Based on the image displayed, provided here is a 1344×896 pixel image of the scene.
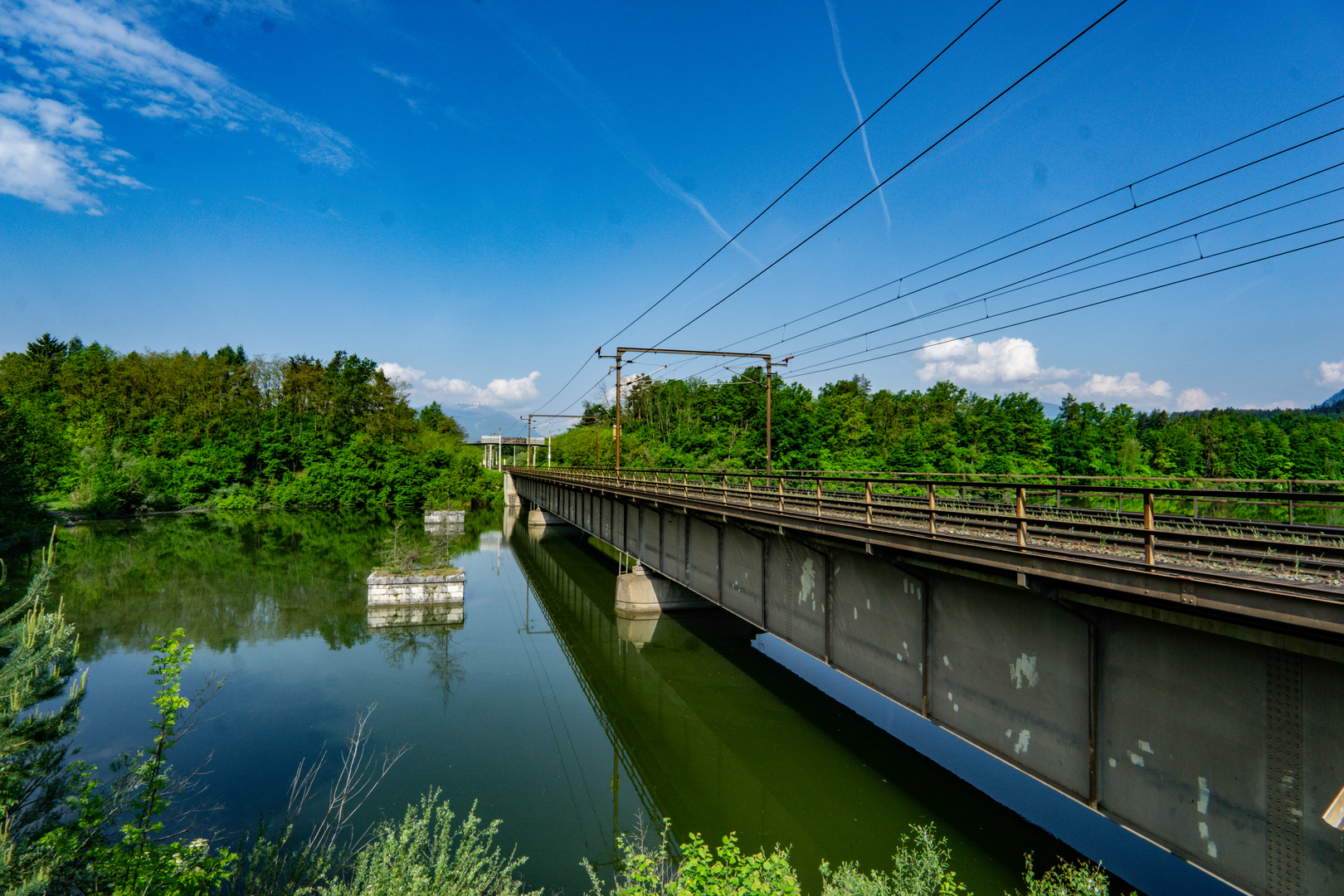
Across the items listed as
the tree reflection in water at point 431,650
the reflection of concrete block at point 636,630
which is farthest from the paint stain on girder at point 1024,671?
the reflection of concrete block at point 636,630

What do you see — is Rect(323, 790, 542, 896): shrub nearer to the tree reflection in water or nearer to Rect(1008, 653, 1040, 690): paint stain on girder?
Rect(1008, 653, 1040, 690): paint stain on girder

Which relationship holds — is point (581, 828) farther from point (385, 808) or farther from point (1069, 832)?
point (1069, 832)

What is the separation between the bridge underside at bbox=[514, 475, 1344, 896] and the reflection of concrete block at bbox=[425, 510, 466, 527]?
57642 millimetres

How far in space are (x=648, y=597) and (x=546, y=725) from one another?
1091 cm

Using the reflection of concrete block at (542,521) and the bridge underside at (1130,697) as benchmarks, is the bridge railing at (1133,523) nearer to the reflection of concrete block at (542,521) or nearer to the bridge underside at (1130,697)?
the bridge underside at (1130,697)

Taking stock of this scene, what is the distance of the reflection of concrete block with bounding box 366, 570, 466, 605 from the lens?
27.3 m

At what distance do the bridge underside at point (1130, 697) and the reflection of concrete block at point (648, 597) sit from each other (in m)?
15.5

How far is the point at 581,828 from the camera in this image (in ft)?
40.2

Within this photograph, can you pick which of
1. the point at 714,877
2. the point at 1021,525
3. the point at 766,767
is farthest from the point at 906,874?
the point at 1021,525

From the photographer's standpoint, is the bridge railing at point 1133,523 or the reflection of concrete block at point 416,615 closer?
the bridge railing at point 1133,523

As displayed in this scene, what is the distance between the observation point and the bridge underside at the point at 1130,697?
5707 millimetres

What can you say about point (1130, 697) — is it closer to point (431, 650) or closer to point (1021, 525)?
point (1021, 525)

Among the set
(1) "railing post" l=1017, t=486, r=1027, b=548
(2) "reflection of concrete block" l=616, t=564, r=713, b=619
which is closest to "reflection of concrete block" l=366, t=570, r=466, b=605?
(2) "reflection of concrete block" l=616, t=564, r=713, b=619

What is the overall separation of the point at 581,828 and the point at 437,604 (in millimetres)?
17900
